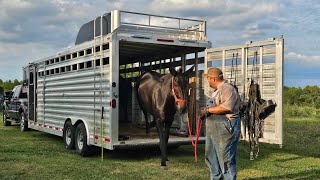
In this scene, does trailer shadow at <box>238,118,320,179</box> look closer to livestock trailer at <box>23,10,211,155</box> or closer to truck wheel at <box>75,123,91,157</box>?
livestock trailer at <box>23,10,211,155</box>

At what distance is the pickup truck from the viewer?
54.1 feet

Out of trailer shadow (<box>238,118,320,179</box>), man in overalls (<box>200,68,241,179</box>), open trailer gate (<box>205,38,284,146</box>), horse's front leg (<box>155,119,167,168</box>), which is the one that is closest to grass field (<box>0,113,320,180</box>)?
trailer shadow (<box>238,118,320,179</box>)

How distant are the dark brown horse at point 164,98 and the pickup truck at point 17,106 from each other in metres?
7.80

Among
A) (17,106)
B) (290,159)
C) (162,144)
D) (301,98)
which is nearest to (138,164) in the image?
(162,144)

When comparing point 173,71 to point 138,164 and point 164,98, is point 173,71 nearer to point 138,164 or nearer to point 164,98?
point 164,98

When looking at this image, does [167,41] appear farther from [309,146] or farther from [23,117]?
[23,117]

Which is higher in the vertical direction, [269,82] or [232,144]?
[269,82]

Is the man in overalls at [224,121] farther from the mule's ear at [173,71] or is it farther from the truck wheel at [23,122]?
the truck wheel at [23,122]

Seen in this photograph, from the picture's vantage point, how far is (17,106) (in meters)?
17.3

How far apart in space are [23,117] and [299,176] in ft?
40.0

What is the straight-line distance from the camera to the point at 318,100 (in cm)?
3053

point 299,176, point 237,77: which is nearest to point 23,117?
point 237,77

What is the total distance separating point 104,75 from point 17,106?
31.8 feet

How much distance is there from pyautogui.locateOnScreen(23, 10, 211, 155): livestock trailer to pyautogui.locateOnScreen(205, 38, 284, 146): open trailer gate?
1419 millimetres
